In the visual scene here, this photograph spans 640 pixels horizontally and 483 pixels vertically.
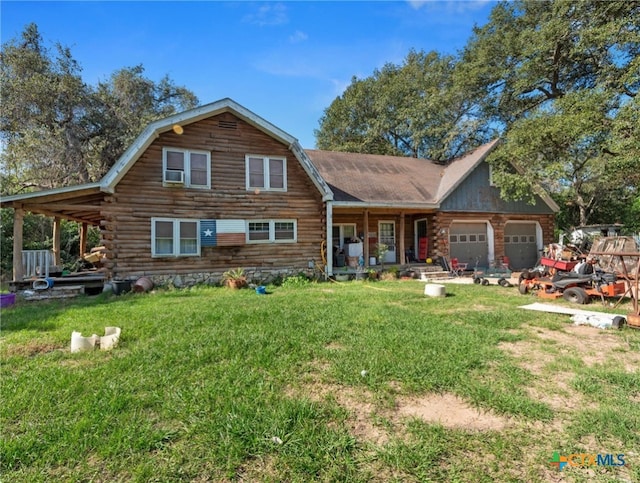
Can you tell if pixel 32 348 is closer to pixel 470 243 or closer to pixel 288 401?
pixel 288 401

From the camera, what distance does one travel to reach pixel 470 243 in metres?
16.7

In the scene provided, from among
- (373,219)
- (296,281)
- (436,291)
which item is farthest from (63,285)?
(373,219)

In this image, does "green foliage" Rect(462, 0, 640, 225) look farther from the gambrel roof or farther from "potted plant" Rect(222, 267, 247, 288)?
"potted plant" Rect(222, 267, 247, 288)

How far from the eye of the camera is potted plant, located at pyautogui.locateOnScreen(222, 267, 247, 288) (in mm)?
11312

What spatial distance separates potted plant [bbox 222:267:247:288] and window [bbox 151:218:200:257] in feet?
4.60

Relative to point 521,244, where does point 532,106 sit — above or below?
above

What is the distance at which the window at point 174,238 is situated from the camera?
37.6 feet

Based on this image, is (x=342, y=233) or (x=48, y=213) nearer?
(x=48, y=213)

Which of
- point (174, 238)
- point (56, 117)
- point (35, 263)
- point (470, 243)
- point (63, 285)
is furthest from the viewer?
point (56, 117)

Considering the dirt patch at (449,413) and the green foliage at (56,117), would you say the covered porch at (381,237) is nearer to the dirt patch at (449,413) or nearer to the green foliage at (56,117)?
the dirt patch at (449,413)

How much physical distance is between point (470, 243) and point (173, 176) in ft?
46.7

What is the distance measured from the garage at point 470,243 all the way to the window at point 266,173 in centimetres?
897

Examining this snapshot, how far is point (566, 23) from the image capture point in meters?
16.5

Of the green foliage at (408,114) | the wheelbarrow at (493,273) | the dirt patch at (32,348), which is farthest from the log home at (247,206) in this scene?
the green foliage at (408,114)
